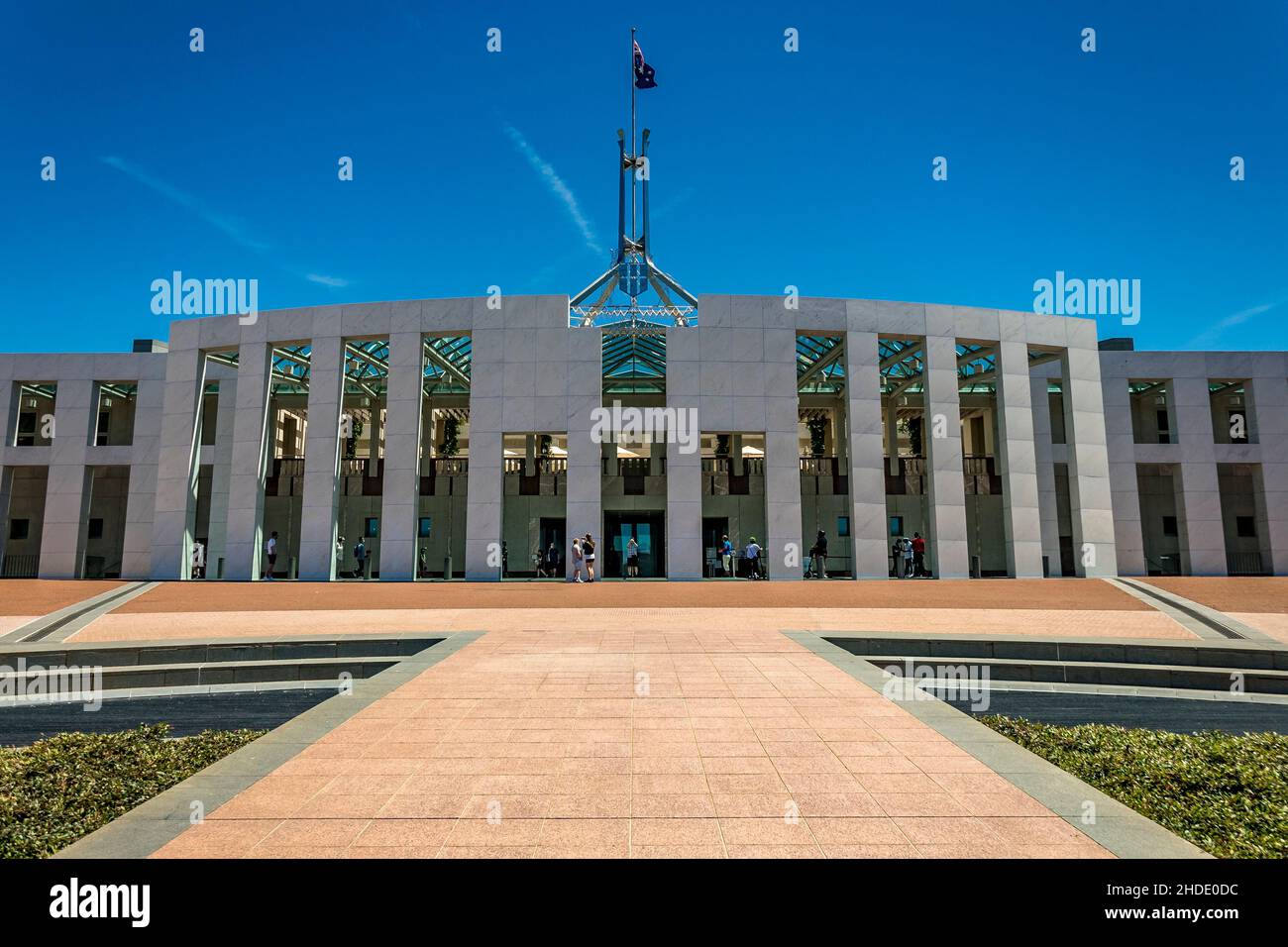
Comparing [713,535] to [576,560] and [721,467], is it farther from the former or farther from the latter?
[576,560]

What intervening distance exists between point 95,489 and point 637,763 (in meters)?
43.1

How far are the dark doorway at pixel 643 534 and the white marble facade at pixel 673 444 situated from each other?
712cm

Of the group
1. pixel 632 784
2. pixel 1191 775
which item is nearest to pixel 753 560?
pixel 1191 775

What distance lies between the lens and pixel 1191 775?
245 inches

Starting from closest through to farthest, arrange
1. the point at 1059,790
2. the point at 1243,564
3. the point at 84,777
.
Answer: the point at 1059,790 → the point at 84,777 → the point at 1243,564

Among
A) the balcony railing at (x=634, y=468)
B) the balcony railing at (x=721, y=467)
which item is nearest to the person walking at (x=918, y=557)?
the balcony railing at (x=721, y=467)

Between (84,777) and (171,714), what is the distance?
9.52 feet

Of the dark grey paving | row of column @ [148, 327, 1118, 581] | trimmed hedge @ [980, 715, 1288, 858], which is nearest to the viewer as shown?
trimmed hedge @ [980, 715, 1288, 858]

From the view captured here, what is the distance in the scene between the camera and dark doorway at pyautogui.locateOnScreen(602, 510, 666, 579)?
33.7 metres

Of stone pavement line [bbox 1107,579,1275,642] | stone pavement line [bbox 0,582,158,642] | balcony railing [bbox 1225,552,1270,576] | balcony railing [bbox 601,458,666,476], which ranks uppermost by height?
balcony railing [bbox 601,458,666,476]

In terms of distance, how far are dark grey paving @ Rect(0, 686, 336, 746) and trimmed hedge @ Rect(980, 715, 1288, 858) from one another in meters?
8.50

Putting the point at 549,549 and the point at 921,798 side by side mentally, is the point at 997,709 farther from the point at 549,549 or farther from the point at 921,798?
the point at 549,549

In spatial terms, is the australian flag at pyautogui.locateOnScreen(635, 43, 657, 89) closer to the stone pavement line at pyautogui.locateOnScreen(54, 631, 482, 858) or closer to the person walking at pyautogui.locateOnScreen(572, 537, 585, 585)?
the person walking at pyautogui.locateOnScreen(572, 537, 585, 585)

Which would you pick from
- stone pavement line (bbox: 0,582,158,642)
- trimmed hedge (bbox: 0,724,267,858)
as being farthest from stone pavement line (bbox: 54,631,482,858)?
stone pavement line (bbox: 0,582,158,642)
